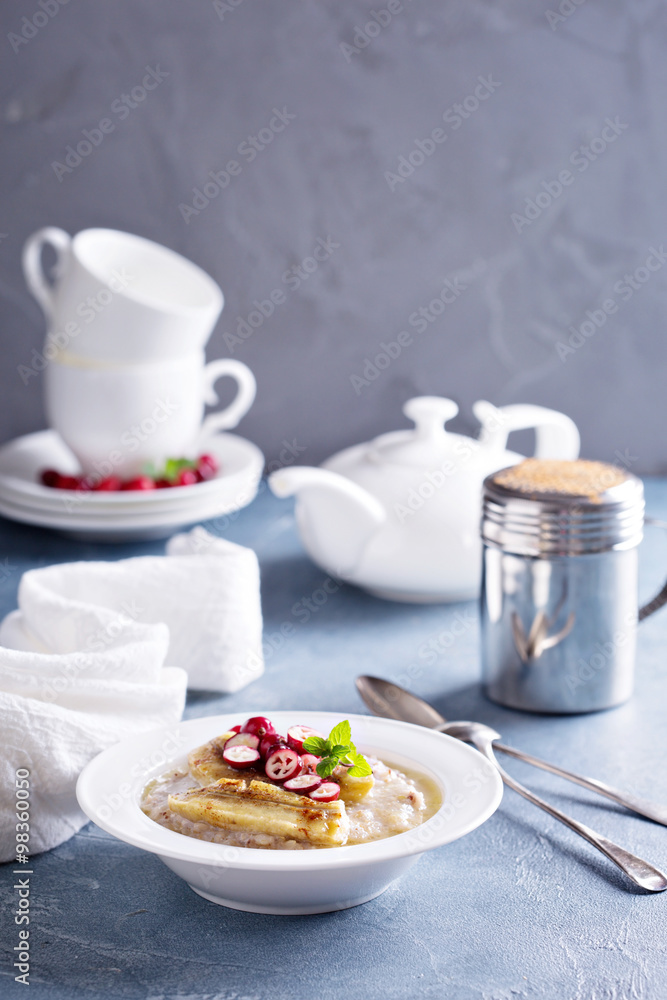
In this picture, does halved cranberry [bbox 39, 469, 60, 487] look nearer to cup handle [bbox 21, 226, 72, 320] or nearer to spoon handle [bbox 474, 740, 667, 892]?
cup handle [bbox 21, 226, 72, 320]

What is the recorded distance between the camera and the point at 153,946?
584 millimetres

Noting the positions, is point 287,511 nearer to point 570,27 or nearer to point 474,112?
point 474,112

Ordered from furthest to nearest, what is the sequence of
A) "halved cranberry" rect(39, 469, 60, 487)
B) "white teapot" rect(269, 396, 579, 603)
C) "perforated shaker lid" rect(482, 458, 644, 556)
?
"halved cranberry" rect(39, 469, 60, 487) < "white teapot" rect(269, 396, 579, 603) < "perforated shaker lid" rect(482, 458, 644, 556)

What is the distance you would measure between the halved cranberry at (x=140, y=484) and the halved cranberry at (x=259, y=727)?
2.20ft
